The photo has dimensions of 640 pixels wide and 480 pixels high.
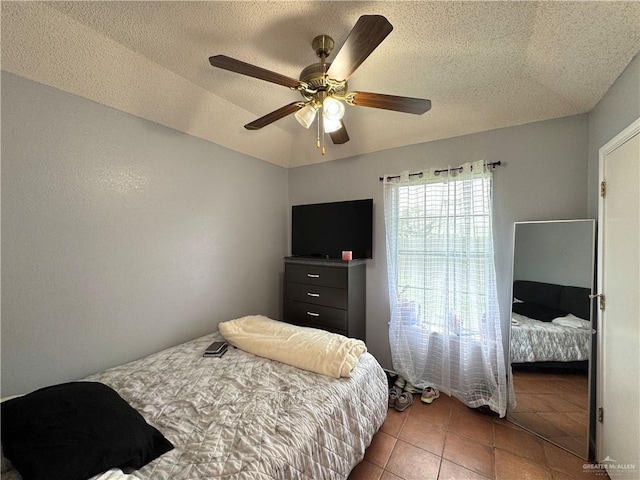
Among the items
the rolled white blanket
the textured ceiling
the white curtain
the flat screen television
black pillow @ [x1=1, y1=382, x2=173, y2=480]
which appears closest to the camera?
black pillow @ [x1=1, y1=382, x2=173, y2=480]

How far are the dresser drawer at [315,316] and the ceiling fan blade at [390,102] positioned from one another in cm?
184

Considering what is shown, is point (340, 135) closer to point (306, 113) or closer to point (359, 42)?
point (306, 113)

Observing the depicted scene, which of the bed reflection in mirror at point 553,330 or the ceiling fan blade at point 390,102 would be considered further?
the bed reflection in mirror at point 553,330

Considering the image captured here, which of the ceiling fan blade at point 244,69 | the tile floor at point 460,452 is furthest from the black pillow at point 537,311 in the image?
the ceiling fan blade at point 244,69

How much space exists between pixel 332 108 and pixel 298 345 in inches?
61.1

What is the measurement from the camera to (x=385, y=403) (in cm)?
180

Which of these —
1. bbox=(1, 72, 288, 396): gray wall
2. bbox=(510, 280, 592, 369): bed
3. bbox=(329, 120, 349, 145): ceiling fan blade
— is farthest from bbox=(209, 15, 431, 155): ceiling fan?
bbox=(510, 280, 592, 369): bed

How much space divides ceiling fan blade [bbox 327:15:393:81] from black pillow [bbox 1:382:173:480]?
187 cm

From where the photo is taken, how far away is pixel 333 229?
9.37 ft

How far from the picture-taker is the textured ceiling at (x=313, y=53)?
1281mm

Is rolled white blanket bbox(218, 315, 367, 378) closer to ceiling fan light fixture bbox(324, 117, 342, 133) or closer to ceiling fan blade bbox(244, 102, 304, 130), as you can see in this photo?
ceiling fan light fixture bbox(324, 117, 342, 133)

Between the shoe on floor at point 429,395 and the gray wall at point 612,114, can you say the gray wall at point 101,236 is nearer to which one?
the shoe on floor at point 429,395

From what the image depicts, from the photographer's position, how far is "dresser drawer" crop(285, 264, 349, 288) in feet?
8.39

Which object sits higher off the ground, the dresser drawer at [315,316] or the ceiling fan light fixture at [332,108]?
the ceiling fan light fixture at [332,108]
